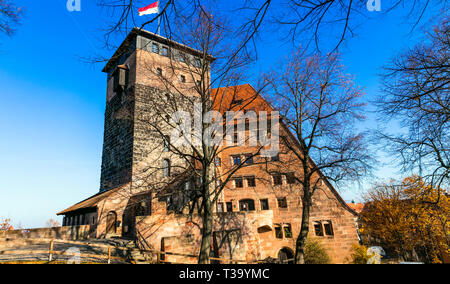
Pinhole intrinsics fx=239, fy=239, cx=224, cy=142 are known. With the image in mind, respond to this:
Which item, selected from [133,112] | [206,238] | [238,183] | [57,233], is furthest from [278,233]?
→ [57,233]

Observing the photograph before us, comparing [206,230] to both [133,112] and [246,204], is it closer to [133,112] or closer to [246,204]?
[133,112]

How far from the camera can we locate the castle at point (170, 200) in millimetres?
14172

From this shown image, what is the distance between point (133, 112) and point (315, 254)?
18.5 metres

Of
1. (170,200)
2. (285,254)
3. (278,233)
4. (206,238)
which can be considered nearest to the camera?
(206,238)

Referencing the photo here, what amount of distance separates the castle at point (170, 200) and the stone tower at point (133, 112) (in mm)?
91

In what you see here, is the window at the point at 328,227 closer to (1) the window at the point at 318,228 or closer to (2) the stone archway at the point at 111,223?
(1) the window at the point at 318,228

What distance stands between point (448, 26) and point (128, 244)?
1596 cm

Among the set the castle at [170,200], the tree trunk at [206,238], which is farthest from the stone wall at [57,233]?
the tree trunk at [206,238]

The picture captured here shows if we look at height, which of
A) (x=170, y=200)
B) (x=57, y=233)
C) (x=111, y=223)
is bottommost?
(x=57, y=233)

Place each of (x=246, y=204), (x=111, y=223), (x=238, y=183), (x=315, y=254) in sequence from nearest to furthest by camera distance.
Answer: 1. (x=111, y=223)
2. (x=315, y=254)
3. (x=246, y=204)
4. (x=238, y=183)

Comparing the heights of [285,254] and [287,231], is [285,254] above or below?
below

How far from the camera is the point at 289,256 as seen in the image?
71.1ft

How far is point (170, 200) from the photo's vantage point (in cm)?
2008

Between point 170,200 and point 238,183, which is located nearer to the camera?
point 170,200
